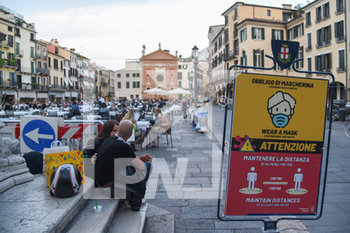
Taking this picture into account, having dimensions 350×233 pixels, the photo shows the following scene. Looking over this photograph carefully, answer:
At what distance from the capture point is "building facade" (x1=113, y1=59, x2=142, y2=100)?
259ft

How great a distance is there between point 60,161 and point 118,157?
2.06 ft

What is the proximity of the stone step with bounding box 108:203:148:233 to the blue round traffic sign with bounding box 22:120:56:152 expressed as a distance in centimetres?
223

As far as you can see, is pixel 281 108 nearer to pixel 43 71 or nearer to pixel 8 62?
pixel 8 62

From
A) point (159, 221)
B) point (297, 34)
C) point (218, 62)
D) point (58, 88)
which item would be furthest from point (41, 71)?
point (159, 221)

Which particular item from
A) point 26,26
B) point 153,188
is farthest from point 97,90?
point 153,188

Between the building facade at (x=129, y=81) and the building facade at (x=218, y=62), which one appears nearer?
the building facade at (x=218, y=62)

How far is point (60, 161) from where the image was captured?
3387mm

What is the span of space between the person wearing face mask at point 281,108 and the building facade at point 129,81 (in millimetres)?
76313

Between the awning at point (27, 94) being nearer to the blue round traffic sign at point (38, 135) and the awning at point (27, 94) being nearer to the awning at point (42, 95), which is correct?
the awning at point (42, 95)

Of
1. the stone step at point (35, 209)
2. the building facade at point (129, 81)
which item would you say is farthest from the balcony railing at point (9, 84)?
the stone step at point (35, 209)

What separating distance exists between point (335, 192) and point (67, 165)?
12.9ft

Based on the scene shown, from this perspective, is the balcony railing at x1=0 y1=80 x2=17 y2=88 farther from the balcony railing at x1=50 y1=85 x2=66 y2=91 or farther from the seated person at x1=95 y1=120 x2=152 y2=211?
the seated person at x1=95 y1=120 x2=152 y2=211

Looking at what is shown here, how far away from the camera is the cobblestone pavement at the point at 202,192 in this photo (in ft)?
11.9

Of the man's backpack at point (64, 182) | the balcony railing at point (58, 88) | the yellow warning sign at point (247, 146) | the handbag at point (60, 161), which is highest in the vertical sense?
the balcony railing at point (58, 88)
